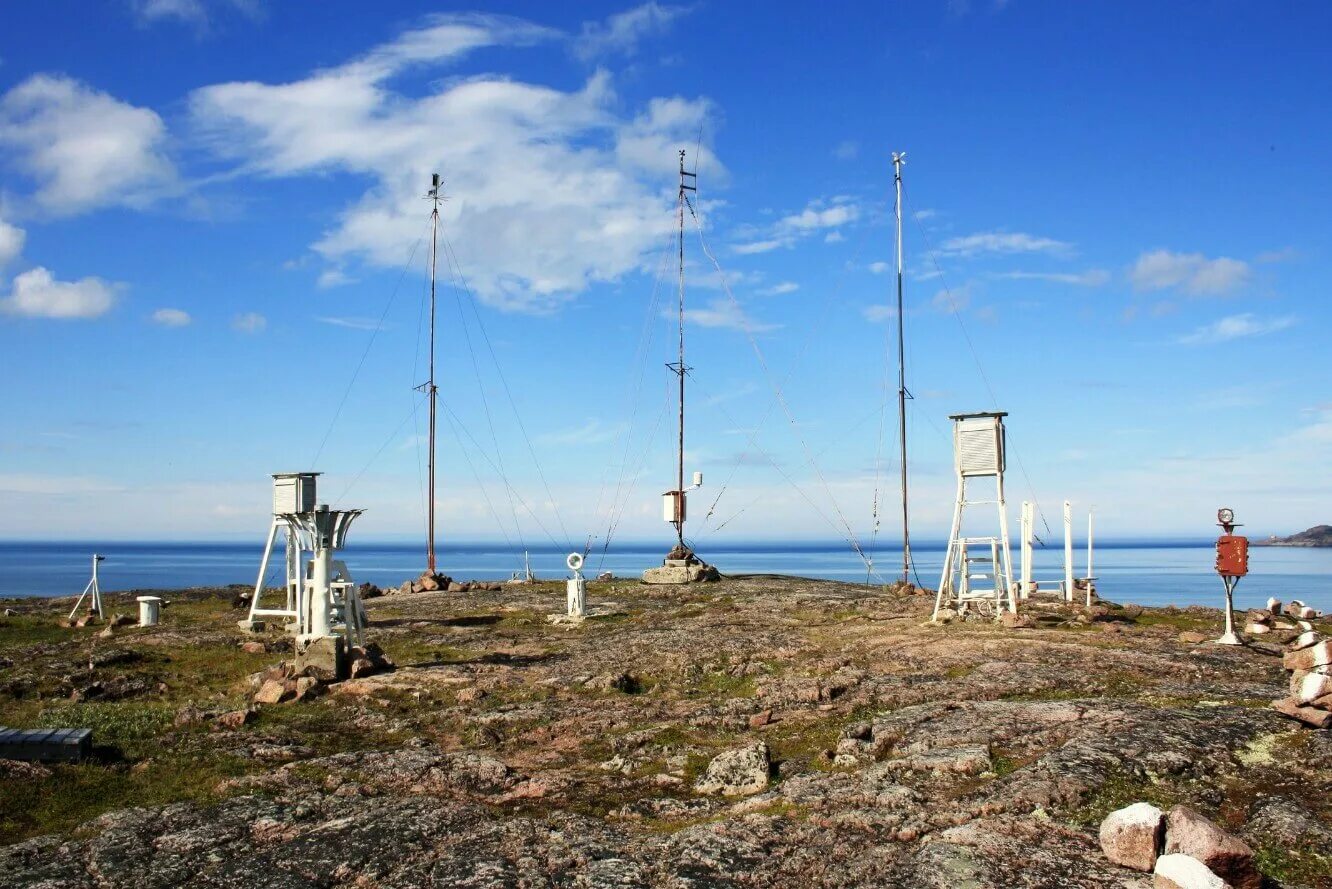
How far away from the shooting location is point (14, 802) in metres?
14.5

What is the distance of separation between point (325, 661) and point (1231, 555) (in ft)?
77.4

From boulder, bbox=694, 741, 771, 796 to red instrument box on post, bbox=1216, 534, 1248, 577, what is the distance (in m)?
15.4

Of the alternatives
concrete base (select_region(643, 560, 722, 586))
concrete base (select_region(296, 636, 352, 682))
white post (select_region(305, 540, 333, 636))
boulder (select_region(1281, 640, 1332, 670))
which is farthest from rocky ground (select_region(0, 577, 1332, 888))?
concrete base (select_region(643, 560, 722, 586))

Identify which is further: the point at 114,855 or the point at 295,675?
the point at 295,675

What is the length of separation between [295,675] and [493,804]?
11.6 metres

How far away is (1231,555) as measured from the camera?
24.2 metres

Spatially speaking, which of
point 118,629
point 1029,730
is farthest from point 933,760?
point 118,629

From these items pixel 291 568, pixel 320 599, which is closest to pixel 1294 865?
pixel 320 599

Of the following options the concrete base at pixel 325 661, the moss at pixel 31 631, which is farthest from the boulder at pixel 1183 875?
the moss at pixel 31 631

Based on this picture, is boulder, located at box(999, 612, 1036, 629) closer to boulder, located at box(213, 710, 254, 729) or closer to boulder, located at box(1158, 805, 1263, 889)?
boulder, located at box(1158, 805, 1263, 889)

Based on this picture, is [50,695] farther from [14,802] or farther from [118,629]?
[118,629]

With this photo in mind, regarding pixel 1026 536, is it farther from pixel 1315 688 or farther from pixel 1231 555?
pixel 1315 688

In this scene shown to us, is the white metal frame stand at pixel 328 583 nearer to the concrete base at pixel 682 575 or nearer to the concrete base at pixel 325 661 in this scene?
the concrete base at pixel 325 661

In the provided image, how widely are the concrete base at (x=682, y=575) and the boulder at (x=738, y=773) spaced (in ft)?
110
